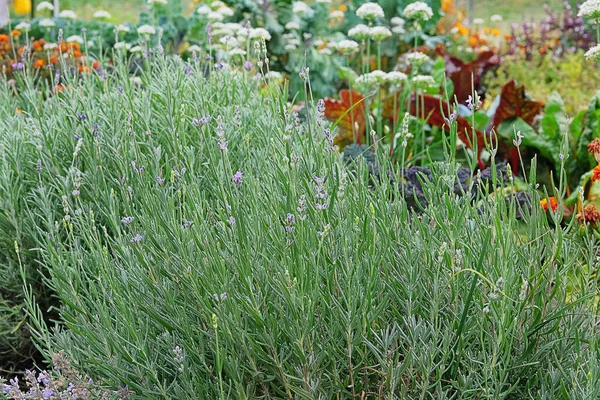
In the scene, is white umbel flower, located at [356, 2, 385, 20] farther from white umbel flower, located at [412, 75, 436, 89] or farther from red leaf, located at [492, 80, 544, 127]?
red leaf, located at [492, 80, 544, 127]

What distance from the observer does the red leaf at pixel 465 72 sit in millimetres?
5262

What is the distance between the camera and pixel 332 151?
197 centimetres

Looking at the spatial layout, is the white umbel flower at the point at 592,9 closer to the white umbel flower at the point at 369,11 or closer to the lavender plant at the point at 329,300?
the lavender plant at the point at 329,300

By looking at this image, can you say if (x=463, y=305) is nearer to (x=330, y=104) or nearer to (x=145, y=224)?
(x=145, y=224)

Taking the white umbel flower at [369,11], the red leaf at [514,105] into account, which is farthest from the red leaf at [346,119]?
the red leaf at [514,105]

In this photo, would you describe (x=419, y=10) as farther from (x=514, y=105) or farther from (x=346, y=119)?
(x=514, y=105)

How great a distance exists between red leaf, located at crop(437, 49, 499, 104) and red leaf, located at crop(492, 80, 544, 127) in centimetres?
49

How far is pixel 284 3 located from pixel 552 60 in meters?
2.93

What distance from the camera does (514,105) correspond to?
4230 millimetres

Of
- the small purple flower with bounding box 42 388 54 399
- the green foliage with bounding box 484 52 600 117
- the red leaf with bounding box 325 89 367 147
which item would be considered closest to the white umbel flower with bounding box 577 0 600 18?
the red leaf with bounding box 325 89 367 147

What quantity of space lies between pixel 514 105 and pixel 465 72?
1131 millimetres

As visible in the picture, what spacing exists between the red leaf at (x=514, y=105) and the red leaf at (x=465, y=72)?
0.49 meters

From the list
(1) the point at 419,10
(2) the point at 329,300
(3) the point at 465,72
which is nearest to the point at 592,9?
(1) the point at 419,10

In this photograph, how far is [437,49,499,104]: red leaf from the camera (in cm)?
526
